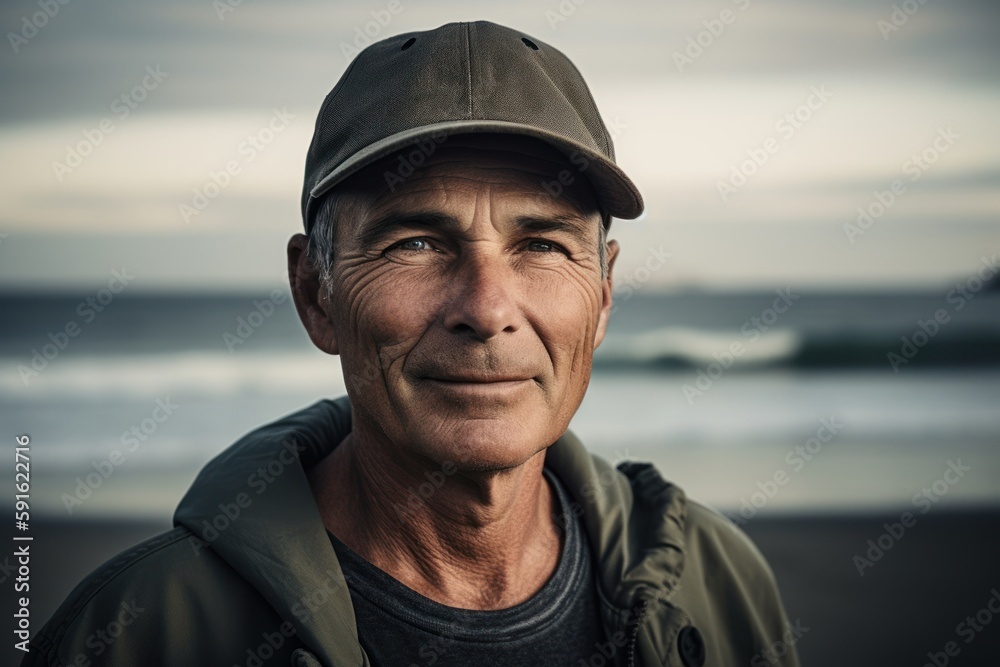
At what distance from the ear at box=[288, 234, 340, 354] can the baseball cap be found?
186mm

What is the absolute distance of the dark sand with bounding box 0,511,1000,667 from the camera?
5406 millimetres

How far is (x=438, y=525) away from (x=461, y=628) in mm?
217

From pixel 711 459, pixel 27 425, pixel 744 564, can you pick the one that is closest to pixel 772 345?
pixel 711 459

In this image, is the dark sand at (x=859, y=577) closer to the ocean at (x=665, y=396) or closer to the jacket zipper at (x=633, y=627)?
the ocean at (x=665, y=396)

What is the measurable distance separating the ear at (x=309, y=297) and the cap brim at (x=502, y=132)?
6.6 inches

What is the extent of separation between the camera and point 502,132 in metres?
1.81

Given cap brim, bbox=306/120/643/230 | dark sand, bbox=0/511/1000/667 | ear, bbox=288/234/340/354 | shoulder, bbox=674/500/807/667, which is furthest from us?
dark sand, bbox=0/511/1000/667

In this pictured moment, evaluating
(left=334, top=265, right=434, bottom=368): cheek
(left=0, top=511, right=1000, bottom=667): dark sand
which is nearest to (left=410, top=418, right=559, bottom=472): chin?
(left=334, top=265, right=434, bottom=368): cheek

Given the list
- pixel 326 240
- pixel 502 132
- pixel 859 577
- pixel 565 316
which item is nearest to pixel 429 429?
pixel 565 316

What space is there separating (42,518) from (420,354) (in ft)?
22.5

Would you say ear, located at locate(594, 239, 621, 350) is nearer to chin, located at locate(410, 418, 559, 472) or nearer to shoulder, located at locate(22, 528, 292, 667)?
chin, located at locate(410, 418, 559, 472)

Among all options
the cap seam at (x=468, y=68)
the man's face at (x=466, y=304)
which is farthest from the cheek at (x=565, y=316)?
the cap seam at (x=468, y=68)

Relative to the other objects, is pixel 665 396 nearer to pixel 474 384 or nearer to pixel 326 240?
pixel 326 240

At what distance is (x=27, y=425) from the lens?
11.0 meters
